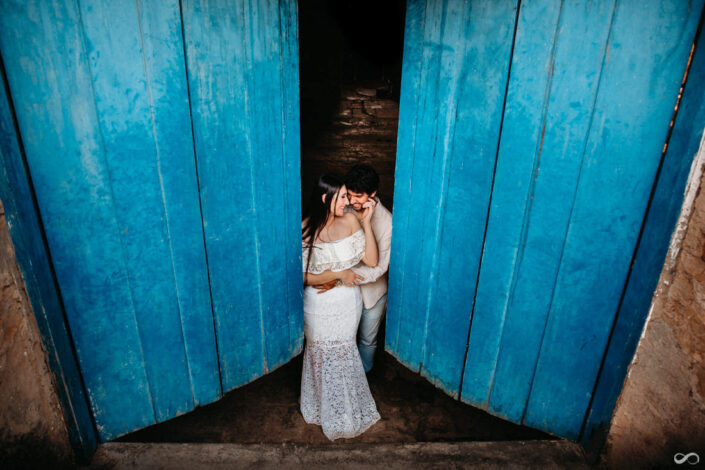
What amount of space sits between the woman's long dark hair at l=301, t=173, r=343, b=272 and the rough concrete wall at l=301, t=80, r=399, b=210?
1.82 m

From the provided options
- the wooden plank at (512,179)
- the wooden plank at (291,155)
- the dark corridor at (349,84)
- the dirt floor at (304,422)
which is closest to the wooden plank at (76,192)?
the dirt floor at (304,422)

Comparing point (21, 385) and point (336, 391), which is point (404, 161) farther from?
point (21, 385)

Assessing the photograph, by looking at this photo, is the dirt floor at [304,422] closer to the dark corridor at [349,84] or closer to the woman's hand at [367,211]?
the woman's hand at [367,211]

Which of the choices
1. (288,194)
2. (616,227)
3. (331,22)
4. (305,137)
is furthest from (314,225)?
(331,22)

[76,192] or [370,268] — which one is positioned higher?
[76,192]

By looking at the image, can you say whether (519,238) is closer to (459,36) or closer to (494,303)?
(494,303)

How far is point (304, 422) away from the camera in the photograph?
2674 millimetres

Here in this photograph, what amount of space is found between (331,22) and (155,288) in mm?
3174

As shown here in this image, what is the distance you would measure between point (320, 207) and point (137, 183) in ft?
3.66

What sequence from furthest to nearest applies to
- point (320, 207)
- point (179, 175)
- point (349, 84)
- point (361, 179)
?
point (349, 84) < point (320, 207) < point (361, 179) < point (179, 175)

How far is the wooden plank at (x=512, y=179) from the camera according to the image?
5.48 ft

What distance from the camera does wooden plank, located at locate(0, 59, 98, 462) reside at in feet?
5.07

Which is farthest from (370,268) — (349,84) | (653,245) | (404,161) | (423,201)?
(349,84)

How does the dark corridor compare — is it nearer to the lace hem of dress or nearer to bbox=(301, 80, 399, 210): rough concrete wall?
bbox=(301, 80, 399, 210): rough concrete wall
